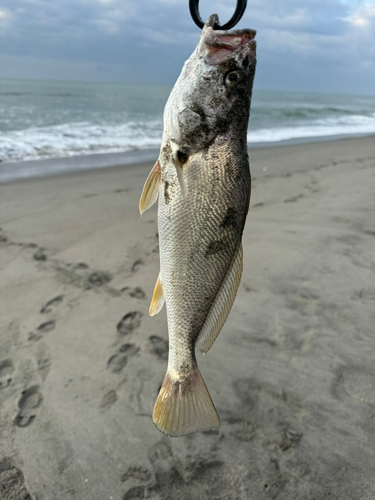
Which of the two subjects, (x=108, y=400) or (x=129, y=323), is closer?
(x=108, y=400)

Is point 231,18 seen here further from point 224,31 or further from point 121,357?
point 121,357

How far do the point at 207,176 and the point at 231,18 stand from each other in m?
0.58

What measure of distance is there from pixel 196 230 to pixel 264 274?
267cm

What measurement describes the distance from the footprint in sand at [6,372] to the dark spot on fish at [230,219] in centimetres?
227

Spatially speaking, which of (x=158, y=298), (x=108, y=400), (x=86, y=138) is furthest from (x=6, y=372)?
(x=86, y=138)

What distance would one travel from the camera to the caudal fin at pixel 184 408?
170cm

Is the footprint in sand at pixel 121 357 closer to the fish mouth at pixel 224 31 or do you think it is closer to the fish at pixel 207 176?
the fish at pixel 207 176

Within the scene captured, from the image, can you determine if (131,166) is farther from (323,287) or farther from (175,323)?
(175,323)

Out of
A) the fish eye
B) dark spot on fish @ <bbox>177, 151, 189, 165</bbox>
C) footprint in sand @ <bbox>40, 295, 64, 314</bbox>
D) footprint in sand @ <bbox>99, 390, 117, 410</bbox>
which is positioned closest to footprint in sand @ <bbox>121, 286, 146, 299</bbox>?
footprint in sand @ <bbox>40, 295, 64, 314</bbox>

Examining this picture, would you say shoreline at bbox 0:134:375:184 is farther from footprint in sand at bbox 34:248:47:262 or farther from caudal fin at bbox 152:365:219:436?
caudal fin at bbox 152:365:219:436

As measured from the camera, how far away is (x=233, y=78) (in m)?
1.55

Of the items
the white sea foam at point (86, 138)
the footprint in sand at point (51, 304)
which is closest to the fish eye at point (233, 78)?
the footprint in sand at point (51, 304)

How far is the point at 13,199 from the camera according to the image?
6328 mm

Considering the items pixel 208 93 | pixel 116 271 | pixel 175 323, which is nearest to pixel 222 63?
pixel 208 93
